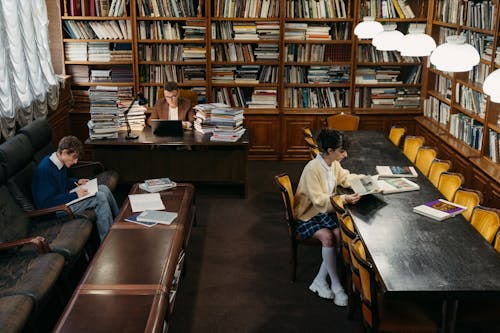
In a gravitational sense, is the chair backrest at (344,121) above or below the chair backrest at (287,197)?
above

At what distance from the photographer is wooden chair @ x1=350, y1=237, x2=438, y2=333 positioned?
3826 mm

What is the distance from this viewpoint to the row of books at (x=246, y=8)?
8312 mm

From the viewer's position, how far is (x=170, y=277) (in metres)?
4.22

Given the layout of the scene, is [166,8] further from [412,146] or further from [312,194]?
[312,194]

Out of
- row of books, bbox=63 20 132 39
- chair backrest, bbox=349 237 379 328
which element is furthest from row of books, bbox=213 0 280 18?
chair backrest, bbox=349 237 379 328

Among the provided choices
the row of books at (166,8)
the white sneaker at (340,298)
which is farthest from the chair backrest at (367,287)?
the row of books at (166,8)

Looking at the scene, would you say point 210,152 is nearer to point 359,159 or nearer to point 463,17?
point 359,159

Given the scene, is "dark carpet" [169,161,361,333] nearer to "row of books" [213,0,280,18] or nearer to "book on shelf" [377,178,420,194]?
"book on shelf" [377,178,420,194]

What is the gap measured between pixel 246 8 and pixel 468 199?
15.0 ft

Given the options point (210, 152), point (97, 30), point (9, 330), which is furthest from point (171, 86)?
point (9, 330)

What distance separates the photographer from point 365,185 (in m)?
5.09

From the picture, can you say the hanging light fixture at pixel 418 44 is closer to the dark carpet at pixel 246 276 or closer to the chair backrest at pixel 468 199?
the chair backrest at pixel 468 199

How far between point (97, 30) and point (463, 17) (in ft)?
15.5

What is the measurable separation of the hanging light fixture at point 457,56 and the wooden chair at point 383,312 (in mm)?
1683
